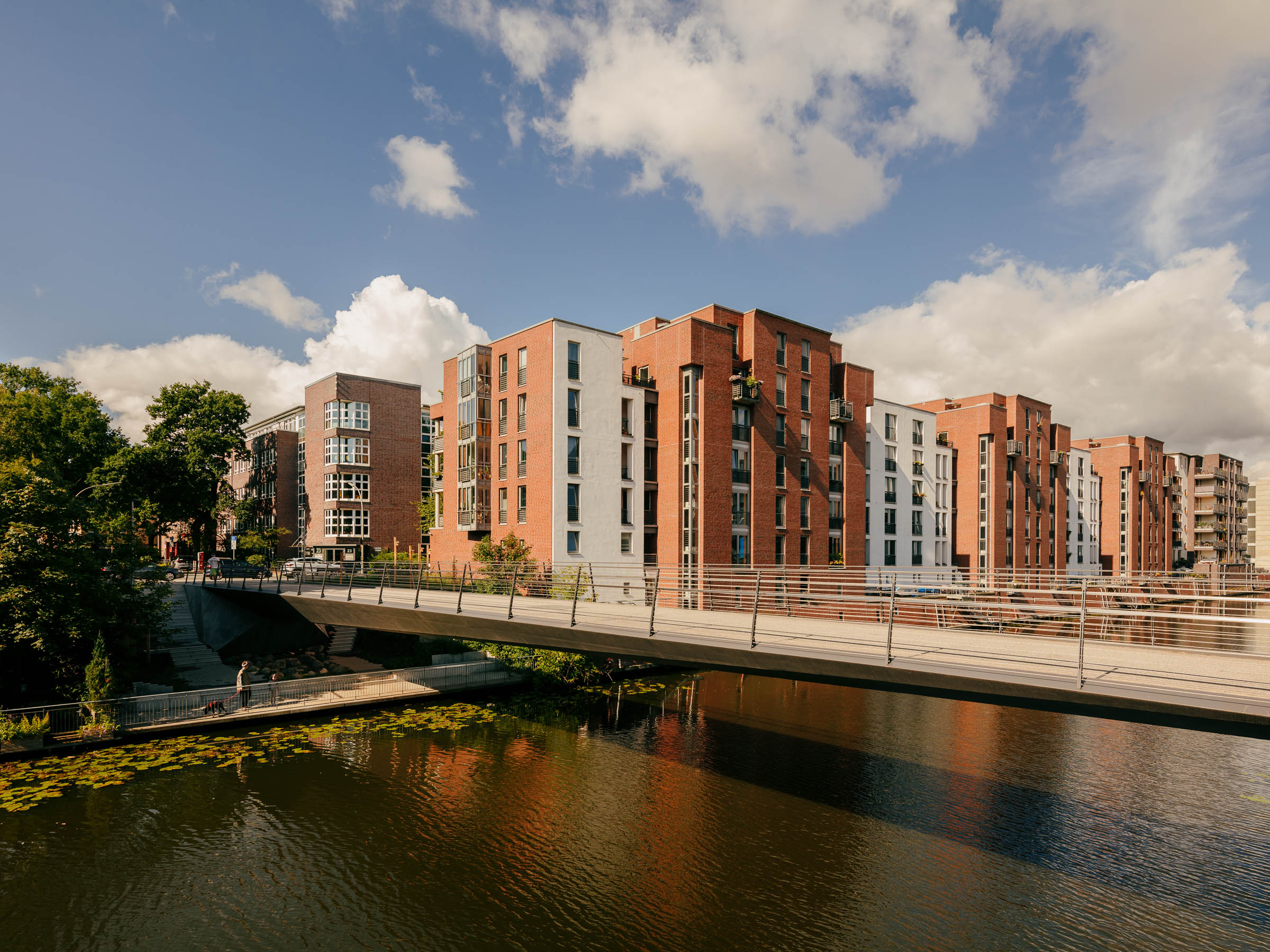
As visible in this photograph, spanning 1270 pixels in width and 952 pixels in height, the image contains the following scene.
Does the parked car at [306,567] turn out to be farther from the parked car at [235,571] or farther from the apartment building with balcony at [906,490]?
the apartment building with balcony at [906,490]

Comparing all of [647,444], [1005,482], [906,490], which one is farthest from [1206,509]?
[647,444]

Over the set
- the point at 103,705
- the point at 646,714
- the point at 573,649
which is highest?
the point at 573,649

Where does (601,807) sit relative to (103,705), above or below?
below

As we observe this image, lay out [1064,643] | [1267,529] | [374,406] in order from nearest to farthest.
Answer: [1064,643]
[1267,529]
[374,406]

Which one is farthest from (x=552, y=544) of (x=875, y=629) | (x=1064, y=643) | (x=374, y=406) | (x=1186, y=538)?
(x=1186, y=538)

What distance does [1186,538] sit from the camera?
102 meters

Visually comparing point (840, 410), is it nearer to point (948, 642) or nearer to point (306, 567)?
point (948, 642)

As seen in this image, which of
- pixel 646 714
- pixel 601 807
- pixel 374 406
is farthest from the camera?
pixel 374 406

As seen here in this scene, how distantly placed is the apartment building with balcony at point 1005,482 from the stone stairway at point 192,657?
55.2 meters

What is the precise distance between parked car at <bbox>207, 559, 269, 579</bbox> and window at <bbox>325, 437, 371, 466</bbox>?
18.3m

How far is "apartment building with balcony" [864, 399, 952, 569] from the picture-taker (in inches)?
2008

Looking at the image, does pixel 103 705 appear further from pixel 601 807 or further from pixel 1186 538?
pixel 1186 538

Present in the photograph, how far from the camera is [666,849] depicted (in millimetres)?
14344

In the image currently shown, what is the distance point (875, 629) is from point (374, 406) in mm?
56962
